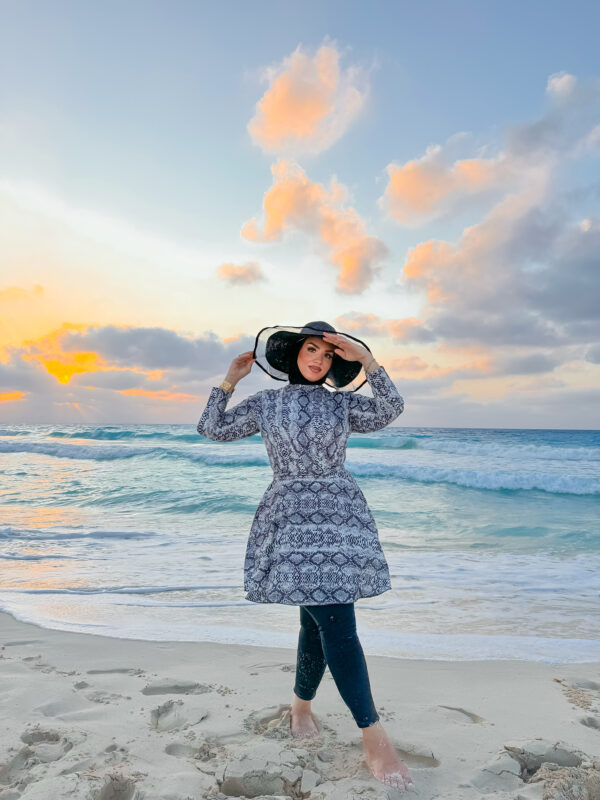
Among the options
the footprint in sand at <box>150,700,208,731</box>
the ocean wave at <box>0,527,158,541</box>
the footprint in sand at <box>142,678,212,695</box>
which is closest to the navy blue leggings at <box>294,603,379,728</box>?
the footprint in sand at <box>150,700,208,731</box>

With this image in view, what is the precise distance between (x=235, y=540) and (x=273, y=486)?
20.8 ft

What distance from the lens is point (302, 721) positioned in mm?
2732

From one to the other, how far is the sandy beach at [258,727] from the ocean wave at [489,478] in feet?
47.8

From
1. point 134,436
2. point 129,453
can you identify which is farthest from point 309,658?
point 134,436

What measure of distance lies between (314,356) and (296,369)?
115 mm

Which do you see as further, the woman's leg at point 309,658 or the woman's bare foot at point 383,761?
the woman's leg at point 309,658

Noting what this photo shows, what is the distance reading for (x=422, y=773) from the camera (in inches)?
95.1

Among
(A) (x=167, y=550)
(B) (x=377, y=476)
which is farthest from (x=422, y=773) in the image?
(B) (x=377, y=476)

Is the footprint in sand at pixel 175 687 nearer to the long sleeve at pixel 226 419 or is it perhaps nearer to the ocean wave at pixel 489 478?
the long sleeve at pixel 226 419

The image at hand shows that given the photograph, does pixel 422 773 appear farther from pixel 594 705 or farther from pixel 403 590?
pixel 403 590

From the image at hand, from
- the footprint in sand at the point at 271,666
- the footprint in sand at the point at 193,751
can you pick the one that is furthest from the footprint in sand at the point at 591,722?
the footprint in sand at the point at 193,751

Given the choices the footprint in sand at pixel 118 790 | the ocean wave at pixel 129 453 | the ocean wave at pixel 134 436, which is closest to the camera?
the footprint in sand at pixel 118 790

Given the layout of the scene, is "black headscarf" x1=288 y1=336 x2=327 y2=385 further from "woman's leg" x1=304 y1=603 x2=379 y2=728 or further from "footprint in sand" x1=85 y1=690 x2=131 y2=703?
"footprint in sand" x1=85 y1=690 x2=131 y2=703

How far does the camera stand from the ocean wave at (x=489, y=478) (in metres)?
17.5
